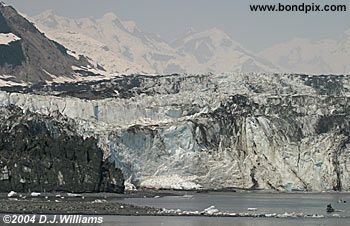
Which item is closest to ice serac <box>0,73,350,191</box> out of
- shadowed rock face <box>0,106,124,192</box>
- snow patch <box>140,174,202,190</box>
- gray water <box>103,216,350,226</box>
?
snow patch <box>140,174,202,190</box>

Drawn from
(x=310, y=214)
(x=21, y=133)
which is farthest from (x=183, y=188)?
(x=310, y=214)

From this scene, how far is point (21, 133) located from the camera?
249 feet

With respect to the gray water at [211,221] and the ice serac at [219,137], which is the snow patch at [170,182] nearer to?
the ice serac at [219,137]

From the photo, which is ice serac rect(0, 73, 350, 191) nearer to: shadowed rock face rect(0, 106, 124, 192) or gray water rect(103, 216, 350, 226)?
shadowed rock face rect(0, 106, 124, 192)

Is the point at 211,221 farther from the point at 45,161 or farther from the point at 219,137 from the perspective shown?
the point at 219,137

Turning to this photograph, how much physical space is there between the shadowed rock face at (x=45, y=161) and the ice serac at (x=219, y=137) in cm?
2016

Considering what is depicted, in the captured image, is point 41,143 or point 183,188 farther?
point 183,188

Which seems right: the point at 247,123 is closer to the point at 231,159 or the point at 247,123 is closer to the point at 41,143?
the point at 231,159

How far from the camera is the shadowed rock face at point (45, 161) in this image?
240 ft

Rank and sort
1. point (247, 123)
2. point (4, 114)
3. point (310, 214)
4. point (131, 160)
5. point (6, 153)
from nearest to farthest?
point (310, 214) < point (6, 153) < point (4, 114) < point (131, 160) < point (247, 123)

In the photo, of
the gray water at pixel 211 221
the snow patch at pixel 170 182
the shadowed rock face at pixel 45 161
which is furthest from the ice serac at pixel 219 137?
the gray water at pixel 211 221

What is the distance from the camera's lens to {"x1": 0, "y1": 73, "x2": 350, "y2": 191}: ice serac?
102 m

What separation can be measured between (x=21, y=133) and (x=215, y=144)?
118ft

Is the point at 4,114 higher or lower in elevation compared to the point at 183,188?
higher
